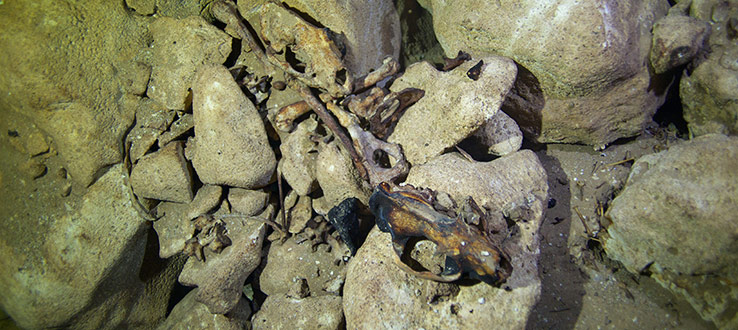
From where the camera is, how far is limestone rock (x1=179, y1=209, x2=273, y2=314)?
9.68ft

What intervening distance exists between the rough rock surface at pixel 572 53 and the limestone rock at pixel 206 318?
2907 mm

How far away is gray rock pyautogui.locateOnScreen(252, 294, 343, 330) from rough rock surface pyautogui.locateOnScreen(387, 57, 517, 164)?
1.32 m

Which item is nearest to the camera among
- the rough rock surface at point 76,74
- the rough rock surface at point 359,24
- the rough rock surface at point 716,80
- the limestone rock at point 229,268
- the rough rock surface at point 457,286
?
the rough rock surface at point 457,286

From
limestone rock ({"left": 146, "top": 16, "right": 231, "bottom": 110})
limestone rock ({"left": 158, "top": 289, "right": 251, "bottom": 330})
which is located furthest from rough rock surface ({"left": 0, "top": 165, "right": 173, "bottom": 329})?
limestone rock ({"left": 146, "top": 16, "right": 231, "bottom": 110})

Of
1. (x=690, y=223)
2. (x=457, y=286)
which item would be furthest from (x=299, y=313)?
(x=690, y=223)

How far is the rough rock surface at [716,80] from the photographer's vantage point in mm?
2697

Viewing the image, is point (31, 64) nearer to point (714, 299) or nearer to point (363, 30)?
point (363, 30)

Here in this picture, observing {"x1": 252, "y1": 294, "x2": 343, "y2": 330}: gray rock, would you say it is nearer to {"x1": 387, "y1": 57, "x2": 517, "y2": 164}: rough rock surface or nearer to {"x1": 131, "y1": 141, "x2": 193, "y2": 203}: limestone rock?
{"x1": 131, "y1": 141, "x2": 193, "y2": 203}: limestone rock

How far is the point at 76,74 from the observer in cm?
294

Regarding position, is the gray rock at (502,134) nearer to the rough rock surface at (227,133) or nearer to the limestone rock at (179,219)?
the rough rock surface at (227,133)

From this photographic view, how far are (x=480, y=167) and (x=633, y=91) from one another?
1516 millimetres

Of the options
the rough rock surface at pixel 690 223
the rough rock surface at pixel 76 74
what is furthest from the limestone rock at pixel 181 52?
the rough rock surface at pixel 690 223

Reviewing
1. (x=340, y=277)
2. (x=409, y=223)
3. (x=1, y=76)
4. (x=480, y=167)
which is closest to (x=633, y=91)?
(x=480, y=167)

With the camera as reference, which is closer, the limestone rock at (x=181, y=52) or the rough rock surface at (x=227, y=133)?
the rough rock surface at (x=227, y=133)
